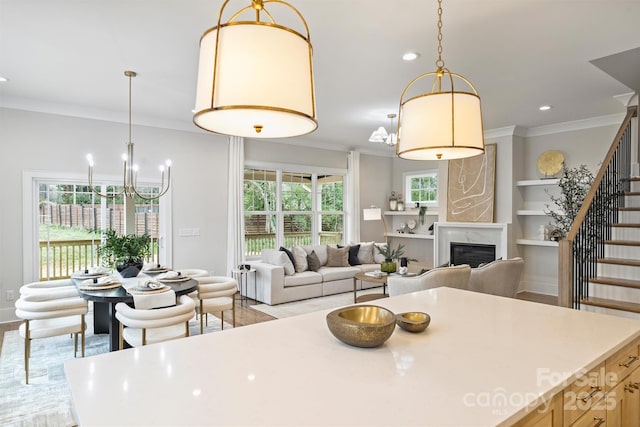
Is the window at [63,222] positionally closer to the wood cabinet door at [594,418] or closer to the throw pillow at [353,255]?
the throw pillow at [353,255]

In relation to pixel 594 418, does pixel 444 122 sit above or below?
above

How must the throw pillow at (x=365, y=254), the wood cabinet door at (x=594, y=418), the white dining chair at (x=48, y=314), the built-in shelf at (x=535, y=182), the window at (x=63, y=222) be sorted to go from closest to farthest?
the wood cabinet door at (x=594, y=418), the white dining chair at (x=48, y=314), the window at (x=63, y=222), the built-in shelf at (x=535, y=182), the throw pillow at (x=365, y=254)

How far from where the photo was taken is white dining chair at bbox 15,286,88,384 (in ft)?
10.3

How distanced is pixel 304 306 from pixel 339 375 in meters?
4.46

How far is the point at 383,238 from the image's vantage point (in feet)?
28.6

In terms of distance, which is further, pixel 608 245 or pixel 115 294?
pixel 608 245

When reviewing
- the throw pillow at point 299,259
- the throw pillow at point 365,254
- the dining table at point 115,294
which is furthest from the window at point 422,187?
the dining table at point 115,294

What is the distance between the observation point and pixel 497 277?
14.0ft


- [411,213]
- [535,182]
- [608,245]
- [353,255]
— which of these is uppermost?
[535,182]

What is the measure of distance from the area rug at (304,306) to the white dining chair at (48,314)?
2.29 meters

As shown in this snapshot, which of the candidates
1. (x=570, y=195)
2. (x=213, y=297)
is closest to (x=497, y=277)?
(x=570, y=195)

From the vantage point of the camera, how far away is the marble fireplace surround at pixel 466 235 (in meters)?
6.57

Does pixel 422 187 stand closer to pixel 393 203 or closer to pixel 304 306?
pixel 393 203

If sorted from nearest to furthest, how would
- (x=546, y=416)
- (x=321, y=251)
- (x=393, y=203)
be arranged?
(x=546, y=416) < (x=321, y=251) < (x=393, y=203)
